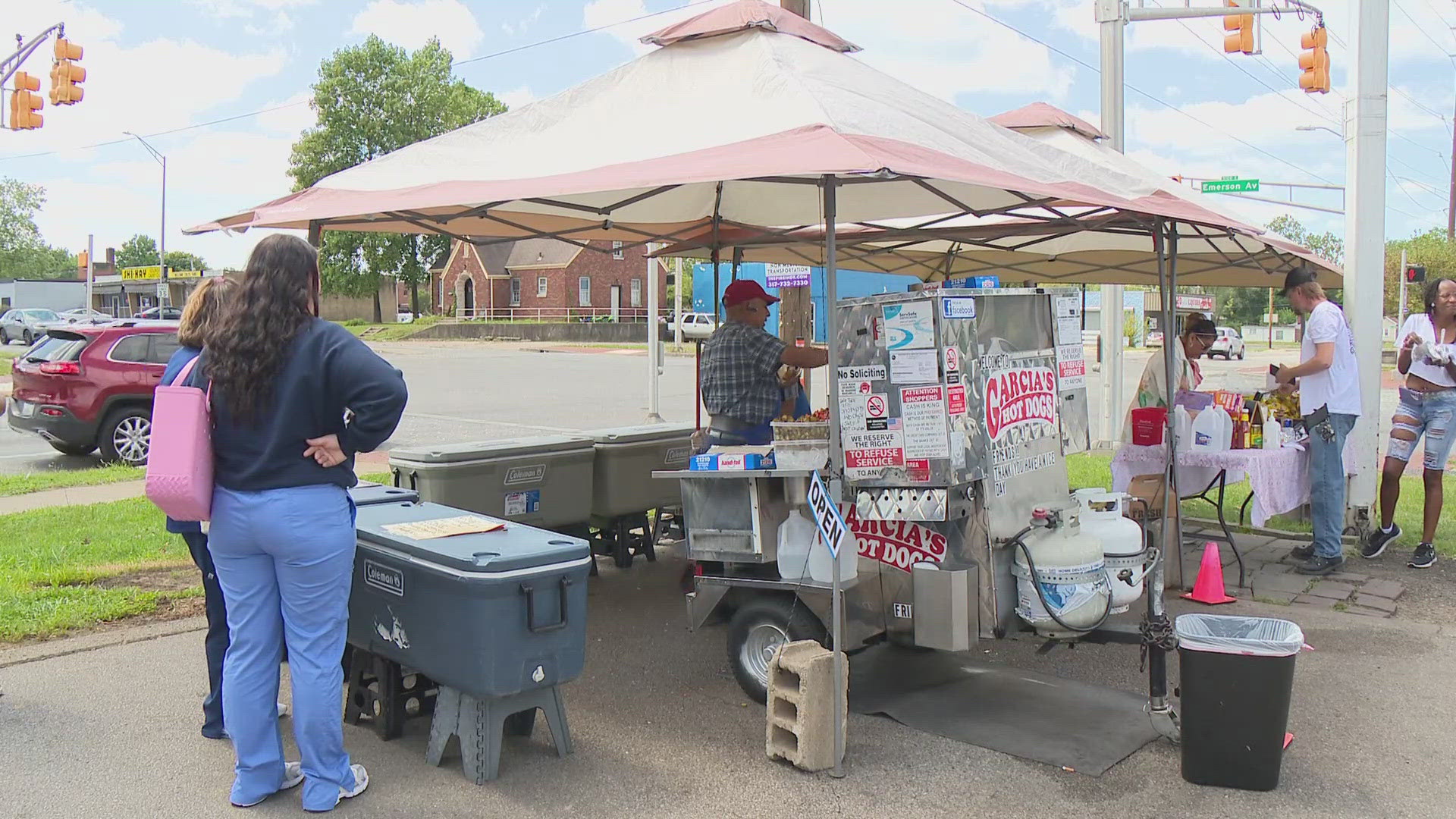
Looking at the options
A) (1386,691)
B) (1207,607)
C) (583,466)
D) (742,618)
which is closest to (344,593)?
(742,618)

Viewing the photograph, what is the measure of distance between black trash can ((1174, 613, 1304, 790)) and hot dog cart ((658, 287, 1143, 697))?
66 cm

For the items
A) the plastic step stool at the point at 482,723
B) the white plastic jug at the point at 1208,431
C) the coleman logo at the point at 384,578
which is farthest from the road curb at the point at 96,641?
the white plastic jug at the point at 1208,431

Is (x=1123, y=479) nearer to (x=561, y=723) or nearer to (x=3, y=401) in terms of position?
(x=561, y=723)

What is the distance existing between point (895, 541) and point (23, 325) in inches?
2165

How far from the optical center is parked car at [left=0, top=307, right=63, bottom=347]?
47.9 meters

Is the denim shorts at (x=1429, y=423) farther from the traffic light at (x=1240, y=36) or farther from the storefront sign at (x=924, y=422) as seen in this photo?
the traffic light at (x=1240, y=36)

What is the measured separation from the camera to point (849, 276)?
22203 mm

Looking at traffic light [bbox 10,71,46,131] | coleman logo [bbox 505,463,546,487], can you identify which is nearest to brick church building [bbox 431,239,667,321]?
traffic light [bbox 10,71,46,131]

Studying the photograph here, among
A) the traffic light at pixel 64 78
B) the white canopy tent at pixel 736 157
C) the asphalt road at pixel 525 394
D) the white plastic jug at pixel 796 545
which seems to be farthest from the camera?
the traffic light at pixel 64 78

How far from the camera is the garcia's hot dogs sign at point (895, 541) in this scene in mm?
4773

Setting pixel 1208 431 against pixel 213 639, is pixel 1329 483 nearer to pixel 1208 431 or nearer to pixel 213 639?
pixel 1208 431

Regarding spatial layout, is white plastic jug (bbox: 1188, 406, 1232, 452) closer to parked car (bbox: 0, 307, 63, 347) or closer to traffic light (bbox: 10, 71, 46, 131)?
traffic light (bbox: 10, 71, 46, 131)

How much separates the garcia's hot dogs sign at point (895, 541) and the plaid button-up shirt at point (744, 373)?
4.16ft

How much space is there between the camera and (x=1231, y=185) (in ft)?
87.0
